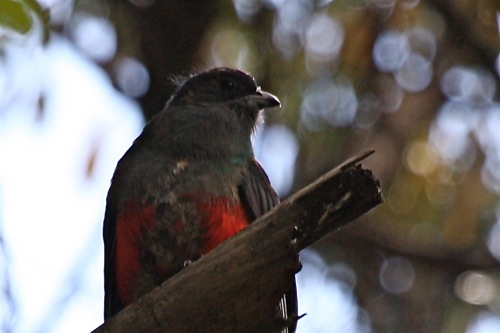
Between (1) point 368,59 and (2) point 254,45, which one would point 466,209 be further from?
(2) point 254,45

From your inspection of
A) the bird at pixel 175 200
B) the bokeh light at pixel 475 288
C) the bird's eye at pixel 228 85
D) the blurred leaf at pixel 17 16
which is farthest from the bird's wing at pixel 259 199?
the bokeh light at pixel 475 288

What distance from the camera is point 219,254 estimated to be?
3.91 metres

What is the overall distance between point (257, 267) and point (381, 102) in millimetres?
3577

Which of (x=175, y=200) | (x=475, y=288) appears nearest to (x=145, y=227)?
(x=175, y=200)

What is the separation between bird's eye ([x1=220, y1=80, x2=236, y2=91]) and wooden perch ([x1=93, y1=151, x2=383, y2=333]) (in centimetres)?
209

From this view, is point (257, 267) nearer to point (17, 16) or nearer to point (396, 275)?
point (17, 16)

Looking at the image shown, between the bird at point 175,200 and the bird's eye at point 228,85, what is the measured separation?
0.46m

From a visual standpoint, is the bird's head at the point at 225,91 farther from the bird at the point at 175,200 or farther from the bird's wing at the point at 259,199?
the bird's wing at the point at 259,199

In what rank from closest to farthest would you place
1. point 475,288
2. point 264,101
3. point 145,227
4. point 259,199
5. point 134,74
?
point 145,227
point 259,199
point 264,101
point 134,74
point 475,288

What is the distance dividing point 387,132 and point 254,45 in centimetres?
117

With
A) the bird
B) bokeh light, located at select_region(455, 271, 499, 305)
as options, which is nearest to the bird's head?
the bird

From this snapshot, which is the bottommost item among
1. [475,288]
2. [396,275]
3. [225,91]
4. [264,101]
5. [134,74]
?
[475,288]

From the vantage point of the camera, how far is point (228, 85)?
5.89m

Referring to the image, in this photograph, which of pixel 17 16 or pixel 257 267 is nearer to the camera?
pixel 17 16
